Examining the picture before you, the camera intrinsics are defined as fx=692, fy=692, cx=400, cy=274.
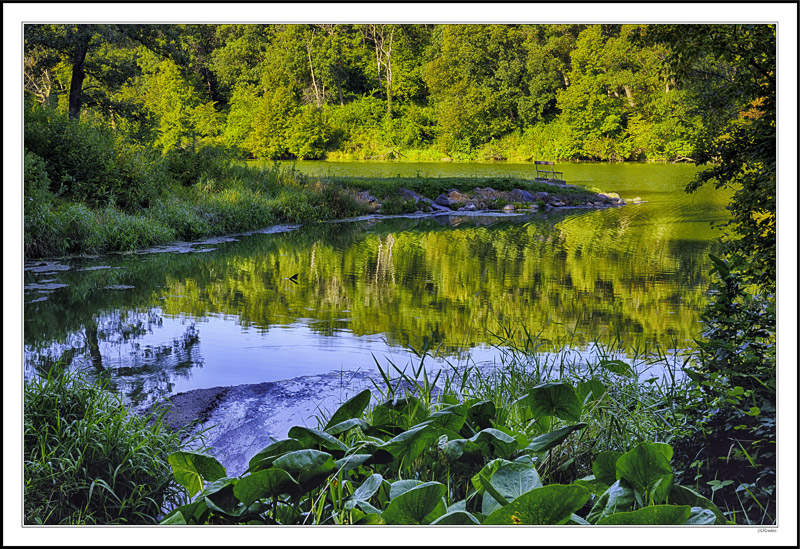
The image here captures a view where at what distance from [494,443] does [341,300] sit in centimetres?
595

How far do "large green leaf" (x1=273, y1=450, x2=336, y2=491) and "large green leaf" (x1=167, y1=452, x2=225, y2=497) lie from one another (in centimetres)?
42

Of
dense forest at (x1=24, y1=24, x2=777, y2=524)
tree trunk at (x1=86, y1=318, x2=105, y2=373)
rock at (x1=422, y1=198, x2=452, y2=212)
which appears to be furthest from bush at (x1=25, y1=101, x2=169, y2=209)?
rock at (x1=422, y1=198, x2=452, y2=212)

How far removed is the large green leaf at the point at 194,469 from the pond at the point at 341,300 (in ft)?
5.81

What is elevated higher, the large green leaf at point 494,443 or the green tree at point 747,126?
the green tree at point 747,126

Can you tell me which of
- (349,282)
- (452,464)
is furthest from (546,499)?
(349,282)

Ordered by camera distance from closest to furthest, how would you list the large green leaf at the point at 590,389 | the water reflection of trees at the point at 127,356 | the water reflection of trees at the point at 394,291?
the large green leaf at the point at 590,389, the water reflection of trees at the point at 127,356, the water reflection of trees at the point at 394,291

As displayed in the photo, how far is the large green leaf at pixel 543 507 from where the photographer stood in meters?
2.33

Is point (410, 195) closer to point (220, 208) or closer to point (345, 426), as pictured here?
point (220, 208)

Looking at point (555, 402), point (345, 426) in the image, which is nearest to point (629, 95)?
point (555, 402)

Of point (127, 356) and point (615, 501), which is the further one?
point (127, 356)

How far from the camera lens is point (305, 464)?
271 centimetres

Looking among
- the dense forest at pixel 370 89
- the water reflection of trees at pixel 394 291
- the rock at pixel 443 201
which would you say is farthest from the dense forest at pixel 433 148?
the rock at pixel 443 201

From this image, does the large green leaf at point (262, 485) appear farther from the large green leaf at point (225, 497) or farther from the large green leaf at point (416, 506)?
the large green leaf at point (416, 506)

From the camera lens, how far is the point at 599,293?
9.21 metres
